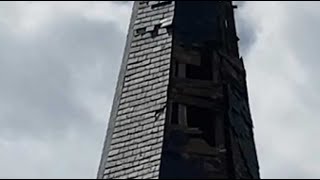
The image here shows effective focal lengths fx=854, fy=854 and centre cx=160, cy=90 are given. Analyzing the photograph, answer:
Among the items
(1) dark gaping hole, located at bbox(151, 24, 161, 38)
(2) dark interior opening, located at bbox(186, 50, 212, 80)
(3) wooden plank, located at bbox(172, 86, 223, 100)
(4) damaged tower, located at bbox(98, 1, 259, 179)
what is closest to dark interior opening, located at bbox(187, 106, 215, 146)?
(4) damaged tower, located at bbox(98, 1, 259, 179)

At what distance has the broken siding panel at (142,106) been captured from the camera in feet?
42.5

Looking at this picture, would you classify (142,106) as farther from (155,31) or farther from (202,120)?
(155,31)

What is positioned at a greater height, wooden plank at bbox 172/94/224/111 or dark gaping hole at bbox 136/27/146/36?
dark gaping hole at bbox 136/27/146/36

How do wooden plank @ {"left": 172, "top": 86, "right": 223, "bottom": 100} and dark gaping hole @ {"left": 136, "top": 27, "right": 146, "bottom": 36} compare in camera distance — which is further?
dark gaping hole @ {"left": 136, "top": 27, "right": 146, "bottom": 36}

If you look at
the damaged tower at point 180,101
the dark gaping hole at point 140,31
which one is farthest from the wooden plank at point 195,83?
the dark gaping hole at point 140,31

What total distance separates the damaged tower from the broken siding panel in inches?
0.7

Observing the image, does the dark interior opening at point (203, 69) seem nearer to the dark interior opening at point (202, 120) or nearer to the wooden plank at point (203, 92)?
the wooden plank at point (203, 92)

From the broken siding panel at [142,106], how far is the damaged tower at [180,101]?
0.06ft

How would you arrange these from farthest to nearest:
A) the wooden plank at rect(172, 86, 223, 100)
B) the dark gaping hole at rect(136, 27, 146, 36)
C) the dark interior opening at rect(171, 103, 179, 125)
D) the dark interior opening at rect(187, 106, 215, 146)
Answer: the dark gaping hole at rect(136, 27, 146, 36), the wooden plank at rect(172, 86, 223, 100), the dark interior opening at rect(187, 106, 215, 146), the dark interior opening at rect(171, 103, 179, 125)

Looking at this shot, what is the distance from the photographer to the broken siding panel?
1295 cm

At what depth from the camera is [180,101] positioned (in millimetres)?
14000

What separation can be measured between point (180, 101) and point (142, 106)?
654mm

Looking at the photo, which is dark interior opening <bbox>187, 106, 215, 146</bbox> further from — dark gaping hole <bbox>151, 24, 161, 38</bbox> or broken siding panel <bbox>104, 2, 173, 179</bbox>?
dark gaping hole <bbox>151, 24, 161, 38</bbox>

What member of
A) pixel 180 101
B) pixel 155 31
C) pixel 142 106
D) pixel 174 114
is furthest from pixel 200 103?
pixel 155 31
